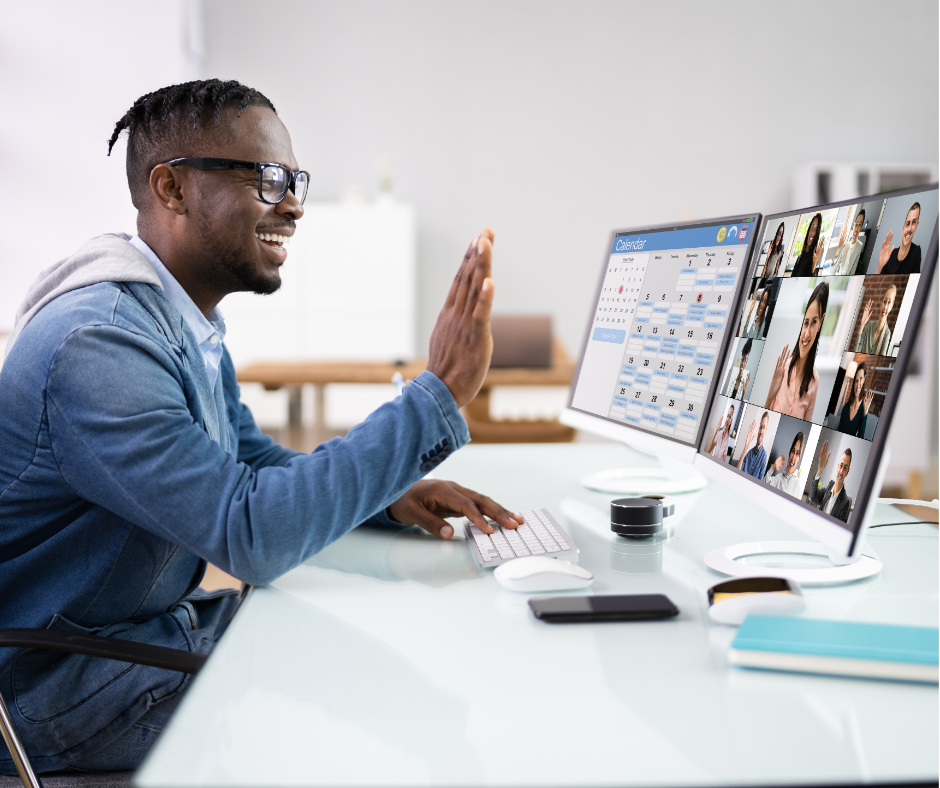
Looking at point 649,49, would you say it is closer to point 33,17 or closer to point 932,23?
point 932,23

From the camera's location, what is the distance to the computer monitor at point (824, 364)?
0.88m

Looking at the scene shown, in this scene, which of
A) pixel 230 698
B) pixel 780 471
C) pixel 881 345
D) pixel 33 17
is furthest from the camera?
pixel 33 17

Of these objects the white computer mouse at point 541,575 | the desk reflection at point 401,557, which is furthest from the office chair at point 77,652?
the white computer mouse at point 541,575

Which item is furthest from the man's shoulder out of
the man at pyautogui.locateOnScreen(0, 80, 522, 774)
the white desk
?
the white desk

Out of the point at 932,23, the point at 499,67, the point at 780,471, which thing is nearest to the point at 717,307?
the point at 780,471

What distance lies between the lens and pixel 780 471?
1035 mm

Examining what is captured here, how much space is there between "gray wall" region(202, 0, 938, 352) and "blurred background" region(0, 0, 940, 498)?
1 cm

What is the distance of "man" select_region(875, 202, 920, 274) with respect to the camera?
2.95ft

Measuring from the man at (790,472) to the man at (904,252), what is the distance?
22cm

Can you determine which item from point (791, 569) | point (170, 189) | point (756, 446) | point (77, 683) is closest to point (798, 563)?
point (791, 569)

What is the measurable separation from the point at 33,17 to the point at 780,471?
499 centimetres

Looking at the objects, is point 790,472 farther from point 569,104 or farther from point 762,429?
point 569,104

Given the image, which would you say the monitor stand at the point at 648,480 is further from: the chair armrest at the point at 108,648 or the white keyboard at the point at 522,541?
the chair armrest at the point at 108,648

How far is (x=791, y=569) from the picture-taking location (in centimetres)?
105
